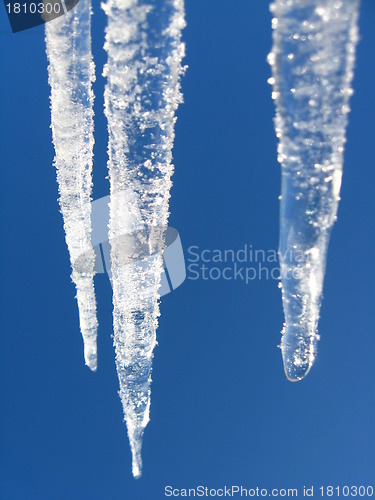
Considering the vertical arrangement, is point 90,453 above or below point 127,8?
below

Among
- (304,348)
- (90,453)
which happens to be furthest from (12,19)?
(90,453)

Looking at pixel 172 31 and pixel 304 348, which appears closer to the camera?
pixel 172 31

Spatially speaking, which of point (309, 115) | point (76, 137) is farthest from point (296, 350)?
point (76, 137)

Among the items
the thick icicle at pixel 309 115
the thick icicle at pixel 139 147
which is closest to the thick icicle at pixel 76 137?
the thick icicle at pixel 139 147

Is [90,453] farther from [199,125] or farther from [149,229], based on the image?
[199,125]

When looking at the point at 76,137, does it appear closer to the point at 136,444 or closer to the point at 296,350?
the point at 296,350

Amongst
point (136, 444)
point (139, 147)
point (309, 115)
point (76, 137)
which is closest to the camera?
point (309, 115)

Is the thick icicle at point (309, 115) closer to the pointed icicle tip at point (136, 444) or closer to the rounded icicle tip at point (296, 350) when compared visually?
the rounded icicle tip at point (296, 350)
